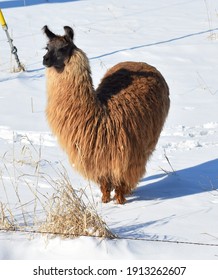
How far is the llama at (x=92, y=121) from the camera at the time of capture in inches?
217

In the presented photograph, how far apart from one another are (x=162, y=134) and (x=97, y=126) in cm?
252

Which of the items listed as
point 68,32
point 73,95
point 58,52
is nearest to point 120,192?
point 73,95

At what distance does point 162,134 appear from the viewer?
316 inches

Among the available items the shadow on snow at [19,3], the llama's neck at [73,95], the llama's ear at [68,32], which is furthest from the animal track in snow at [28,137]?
the shadow on snow at [19,3]

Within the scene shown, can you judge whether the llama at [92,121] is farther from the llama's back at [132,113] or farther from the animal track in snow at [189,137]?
the animal track in snow at [189,137]

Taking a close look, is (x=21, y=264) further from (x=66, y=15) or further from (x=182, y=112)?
(x=66, y=15)

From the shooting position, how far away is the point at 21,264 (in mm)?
3965

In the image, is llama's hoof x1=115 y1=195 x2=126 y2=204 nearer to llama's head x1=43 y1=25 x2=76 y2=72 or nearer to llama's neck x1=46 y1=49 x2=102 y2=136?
llama's neck x1=46 y1=49 x2=102 y2=136

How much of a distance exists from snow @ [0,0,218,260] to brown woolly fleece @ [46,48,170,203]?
27 centimetres

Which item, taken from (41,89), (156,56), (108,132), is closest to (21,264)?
(108,132)

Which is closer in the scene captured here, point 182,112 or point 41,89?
point 182,112

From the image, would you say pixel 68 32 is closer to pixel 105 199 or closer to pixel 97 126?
pixel 97 126

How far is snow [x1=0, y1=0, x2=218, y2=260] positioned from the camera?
4281mm

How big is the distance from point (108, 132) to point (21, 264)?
75.5 inches
